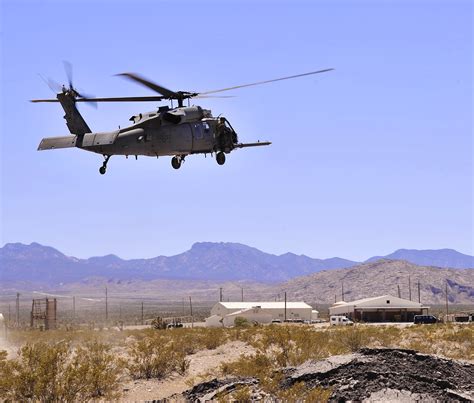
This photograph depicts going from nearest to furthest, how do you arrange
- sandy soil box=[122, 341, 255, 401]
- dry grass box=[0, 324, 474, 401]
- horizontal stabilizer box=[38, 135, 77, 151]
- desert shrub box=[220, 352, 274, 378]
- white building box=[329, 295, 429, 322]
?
dry grass box=[0, 324, 474, 401]
desert shrub box=[220, 352, 274, 378]
sandy soil box=[122, 341, 255, 401]
horizontal stabilizer box=[38, 135, 77, 151]
white building box=[329, 295, 429, 322]

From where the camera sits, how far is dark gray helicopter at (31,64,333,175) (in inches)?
1141

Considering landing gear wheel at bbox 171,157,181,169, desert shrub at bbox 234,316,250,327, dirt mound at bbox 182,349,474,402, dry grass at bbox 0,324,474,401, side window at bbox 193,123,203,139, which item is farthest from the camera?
desert shrub at bbox 234,316,250,327

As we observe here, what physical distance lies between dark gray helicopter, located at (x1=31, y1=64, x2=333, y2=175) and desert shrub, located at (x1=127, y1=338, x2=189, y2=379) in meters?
7.07

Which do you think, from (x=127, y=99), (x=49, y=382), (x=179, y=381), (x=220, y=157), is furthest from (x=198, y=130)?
(x=49, y=382)

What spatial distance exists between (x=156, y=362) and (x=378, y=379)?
11.8 m

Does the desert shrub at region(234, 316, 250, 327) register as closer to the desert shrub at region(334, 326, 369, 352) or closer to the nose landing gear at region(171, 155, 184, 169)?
the desert shrub at region(334, 326, 369, 352)

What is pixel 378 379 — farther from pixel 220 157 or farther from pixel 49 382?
pixel 220 157

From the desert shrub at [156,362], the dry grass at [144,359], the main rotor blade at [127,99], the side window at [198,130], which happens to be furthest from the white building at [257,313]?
the main rotor blade at [127,99]

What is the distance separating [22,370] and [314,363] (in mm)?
7916

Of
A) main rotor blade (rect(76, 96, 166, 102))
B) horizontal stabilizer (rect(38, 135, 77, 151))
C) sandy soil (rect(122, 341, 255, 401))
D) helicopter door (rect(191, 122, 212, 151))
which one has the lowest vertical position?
sandy soil (rect(122, 341, 255, 401))

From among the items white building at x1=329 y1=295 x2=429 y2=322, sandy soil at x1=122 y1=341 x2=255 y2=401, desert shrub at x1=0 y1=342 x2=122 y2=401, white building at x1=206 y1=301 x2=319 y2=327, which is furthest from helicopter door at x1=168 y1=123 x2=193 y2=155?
white building at x1=329 y1=295 x2=429 y2=322

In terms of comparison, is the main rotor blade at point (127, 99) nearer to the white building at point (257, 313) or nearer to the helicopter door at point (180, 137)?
the helicopter door at point (180, 137)

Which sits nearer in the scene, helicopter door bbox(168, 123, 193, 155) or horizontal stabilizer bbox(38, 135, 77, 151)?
horizontal stabilizer bbox(38, 135, 77, 151)

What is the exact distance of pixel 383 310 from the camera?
93.5 m
